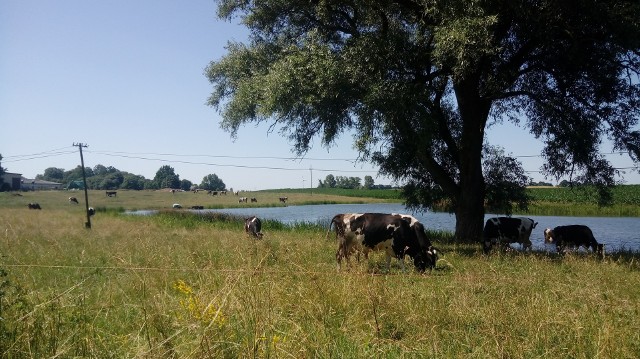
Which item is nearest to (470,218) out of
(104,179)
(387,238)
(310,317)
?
(387,238)

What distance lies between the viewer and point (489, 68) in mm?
16297

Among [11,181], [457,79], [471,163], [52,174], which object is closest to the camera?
[457,79]

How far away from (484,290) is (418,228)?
479 centimetres

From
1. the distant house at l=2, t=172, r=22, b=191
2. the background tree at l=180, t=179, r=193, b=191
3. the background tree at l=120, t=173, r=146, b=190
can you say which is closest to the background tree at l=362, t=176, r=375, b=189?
the background tree at l=180, t=179, r=193, b=191

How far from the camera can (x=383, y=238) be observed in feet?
39.9

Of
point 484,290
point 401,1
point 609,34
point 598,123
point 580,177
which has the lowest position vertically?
point 484,290

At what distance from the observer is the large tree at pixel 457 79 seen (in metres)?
13.8

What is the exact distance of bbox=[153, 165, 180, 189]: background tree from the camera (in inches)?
2467

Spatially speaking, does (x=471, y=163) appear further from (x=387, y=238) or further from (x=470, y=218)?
(x=387, y=238)

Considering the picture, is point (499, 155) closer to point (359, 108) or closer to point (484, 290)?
point (359, 108)

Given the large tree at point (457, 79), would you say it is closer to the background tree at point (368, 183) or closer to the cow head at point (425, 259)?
the cow head at point (425, 259)

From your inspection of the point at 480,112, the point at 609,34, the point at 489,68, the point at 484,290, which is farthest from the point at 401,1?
the point at 484,290

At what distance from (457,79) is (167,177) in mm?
58415

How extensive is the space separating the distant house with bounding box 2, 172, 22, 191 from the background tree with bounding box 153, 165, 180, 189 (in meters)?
31.5
